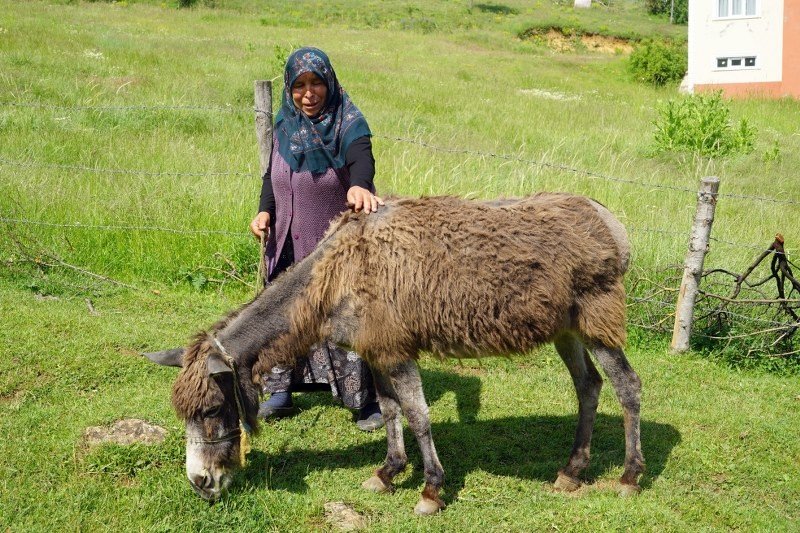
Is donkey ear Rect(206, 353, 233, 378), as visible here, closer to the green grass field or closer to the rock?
the green grass field

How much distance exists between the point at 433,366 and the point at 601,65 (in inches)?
1129

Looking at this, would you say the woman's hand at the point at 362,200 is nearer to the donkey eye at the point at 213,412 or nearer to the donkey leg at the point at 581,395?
the donkey eye at the point at 213,412

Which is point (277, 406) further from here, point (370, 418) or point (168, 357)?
point (168, 357)

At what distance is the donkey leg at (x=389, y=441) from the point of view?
15.5 ft

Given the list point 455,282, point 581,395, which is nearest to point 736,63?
point 581,395

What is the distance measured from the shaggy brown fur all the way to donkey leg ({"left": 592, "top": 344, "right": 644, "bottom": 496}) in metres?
0.12

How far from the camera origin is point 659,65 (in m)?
A: 28.8

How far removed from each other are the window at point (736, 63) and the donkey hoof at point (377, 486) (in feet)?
89.8

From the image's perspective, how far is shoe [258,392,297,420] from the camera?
18.2 ft

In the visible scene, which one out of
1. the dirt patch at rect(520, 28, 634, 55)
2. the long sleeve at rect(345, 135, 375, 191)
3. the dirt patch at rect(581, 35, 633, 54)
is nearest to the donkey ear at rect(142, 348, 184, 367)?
the long sleeve at rect(345, 135, 375, 191)

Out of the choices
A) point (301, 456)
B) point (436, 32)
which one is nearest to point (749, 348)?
point (301, 456)

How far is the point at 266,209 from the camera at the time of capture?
17.4 ft

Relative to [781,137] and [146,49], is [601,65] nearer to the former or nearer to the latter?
[781,137]

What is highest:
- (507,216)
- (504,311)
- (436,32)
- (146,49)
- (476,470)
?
(436,32)
